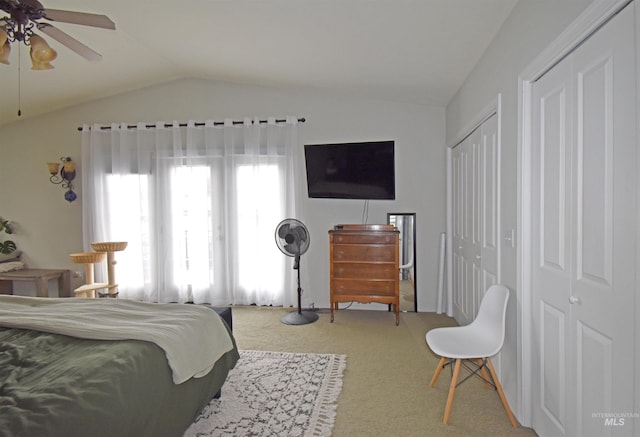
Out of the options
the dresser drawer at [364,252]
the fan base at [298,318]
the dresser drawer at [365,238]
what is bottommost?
the fan base at [298,318]

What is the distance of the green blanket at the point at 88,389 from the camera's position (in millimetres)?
1152

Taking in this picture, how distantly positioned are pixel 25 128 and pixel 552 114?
5.95 meters

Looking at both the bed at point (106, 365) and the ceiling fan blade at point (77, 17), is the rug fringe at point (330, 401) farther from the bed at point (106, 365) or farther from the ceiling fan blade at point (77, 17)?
the ceiling fan blade at point (77, 17)

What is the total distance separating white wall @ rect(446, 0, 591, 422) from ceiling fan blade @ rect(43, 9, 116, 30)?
7.49 ft

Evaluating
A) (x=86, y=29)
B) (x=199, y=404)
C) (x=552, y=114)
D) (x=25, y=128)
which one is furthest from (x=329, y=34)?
(x=25, y=128)

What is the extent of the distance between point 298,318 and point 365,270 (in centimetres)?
91

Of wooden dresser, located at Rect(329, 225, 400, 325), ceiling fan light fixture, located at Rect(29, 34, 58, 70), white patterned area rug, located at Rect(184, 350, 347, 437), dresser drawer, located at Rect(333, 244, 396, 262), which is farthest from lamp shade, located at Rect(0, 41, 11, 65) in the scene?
dresser drawer, located at Rect(333, 244, 396, 262)

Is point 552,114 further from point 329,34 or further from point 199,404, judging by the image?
point 199,404

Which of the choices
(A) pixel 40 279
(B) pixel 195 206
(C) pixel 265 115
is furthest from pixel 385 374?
(A) pixel 40 279

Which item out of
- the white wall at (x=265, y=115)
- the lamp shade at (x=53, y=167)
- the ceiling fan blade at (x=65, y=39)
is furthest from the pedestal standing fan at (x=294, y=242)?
the lamp shade at (x=53, y=167)

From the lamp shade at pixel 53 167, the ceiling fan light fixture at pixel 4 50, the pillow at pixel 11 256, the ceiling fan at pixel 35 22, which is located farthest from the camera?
the pillow at pixel 11 256

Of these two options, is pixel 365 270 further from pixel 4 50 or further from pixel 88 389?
pixel 4 50

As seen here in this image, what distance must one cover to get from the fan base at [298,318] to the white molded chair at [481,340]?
1.69 metres

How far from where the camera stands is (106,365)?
1.42 meters
